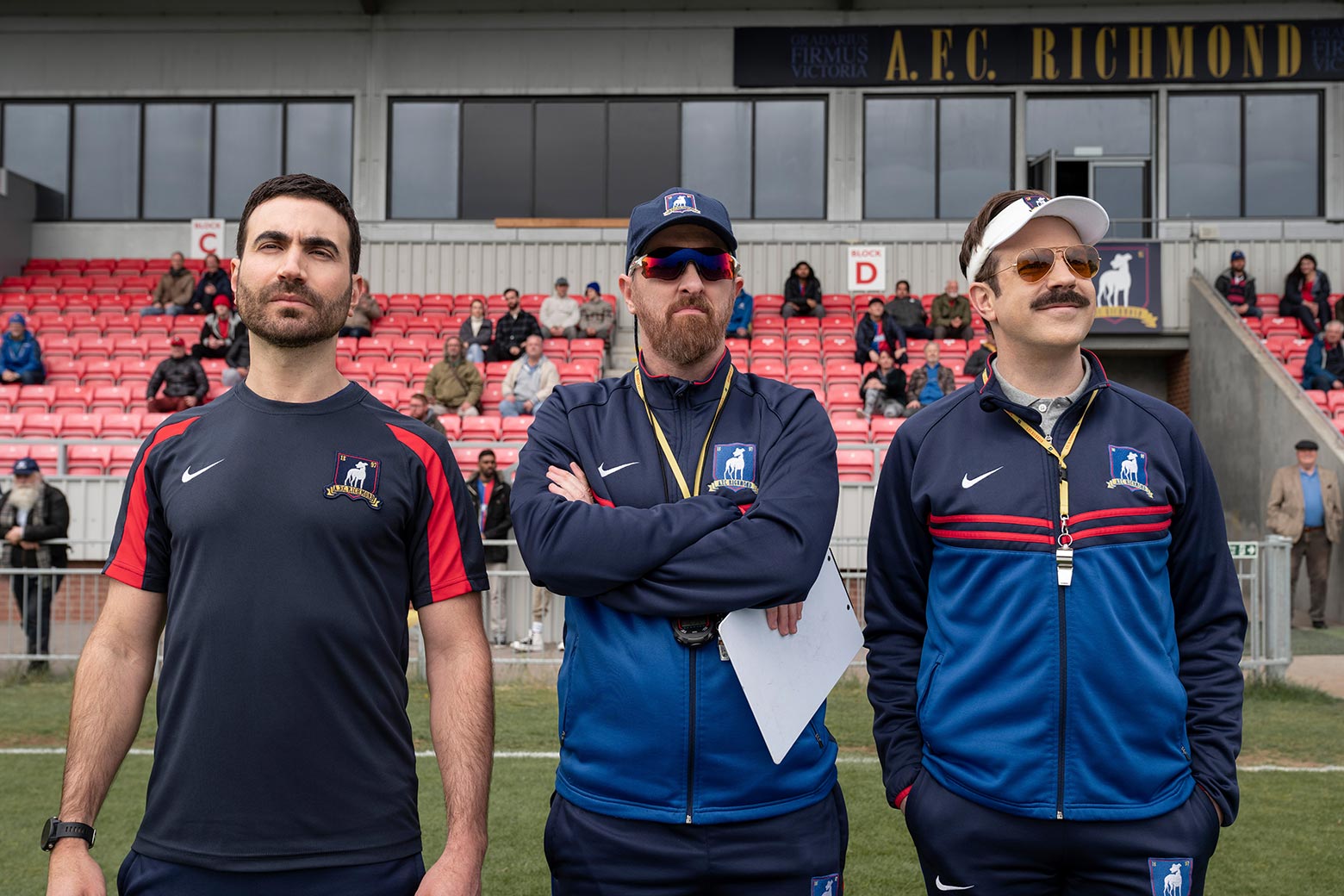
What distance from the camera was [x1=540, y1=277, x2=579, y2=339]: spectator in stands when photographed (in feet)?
57.6

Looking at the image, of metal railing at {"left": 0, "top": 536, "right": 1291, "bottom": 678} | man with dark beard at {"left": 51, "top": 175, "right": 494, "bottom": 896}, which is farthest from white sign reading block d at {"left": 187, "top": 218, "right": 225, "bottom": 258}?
man with dark beard at {"left": 51, "top": 175, "right": 494, "bottom": 896}

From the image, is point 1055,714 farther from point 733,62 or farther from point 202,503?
point 733,62

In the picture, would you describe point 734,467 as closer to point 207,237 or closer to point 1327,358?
point 1327,358

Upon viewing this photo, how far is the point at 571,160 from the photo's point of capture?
828 inches

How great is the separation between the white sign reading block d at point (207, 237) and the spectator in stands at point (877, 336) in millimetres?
11477

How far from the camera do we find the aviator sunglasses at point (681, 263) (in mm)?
2668

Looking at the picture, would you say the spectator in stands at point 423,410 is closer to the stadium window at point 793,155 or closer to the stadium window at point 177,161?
the stadium window at point 793,155

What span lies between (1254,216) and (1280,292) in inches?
66.0

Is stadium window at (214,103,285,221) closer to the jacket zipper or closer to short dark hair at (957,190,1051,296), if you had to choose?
short dark hair at (957,190,1051,296)

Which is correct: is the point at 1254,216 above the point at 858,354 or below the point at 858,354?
above

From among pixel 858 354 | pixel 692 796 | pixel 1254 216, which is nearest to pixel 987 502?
pixel 692 796

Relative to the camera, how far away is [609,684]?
8.13ft

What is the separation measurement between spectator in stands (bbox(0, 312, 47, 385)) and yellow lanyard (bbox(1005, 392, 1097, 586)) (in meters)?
16.9

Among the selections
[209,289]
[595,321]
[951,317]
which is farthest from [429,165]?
[951,317]
